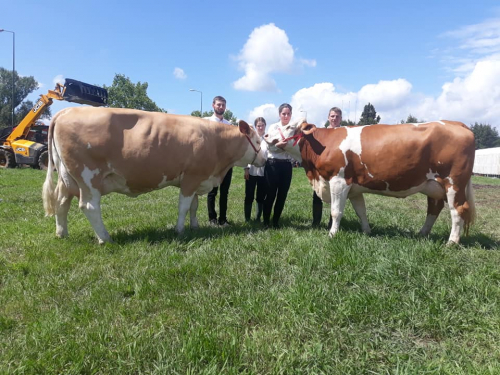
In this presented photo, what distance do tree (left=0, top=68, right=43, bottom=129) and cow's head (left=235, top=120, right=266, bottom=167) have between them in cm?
6036

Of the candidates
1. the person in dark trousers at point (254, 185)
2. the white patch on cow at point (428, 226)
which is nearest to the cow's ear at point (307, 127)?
the person in dark trousers at point (254, 185)

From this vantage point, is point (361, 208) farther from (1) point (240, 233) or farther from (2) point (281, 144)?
(1) point (240, 233)

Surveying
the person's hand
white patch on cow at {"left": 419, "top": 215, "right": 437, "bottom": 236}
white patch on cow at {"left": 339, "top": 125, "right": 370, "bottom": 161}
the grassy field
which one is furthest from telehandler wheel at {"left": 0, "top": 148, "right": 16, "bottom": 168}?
white patch on cow at {"left": 419, "top": 215, "right": 437, "bottom": 236}

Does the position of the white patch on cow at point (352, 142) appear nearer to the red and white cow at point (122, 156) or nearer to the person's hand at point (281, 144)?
the person's hand at point (281, 144)

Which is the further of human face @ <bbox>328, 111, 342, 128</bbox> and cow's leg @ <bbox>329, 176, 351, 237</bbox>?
human face @ <bbox>328, 111, 342, 128</bbox>

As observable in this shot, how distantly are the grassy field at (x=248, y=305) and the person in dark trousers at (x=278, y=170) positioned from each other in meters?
1.07

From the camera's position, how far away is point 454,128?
488 cm

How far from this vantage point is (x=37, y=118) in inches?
747

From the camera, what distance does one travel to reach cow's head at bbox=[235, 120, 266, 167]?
246 inches

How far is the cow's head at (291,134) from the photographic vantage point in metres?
5.86

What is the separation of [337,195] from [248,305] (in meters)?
2.86

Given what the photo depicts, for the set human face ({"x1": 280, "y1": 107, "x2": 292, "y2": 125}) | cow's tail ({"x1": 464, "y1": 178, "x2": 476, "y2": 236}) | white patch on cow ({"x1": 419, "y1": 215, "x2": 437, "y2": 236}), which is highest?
human face ({"x1": 280, "y1": 107, "x2": 292, "y2": 125})

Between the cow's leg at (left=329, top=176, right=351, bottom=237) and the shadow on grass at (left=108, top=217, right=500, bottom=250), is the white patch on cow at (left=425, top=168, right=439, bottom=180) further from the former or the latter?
the cow's leg at (left=329, top=176, right=351, bottom=237)

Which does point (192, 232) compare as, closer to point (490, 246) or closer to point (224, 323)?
point (224, 323)
